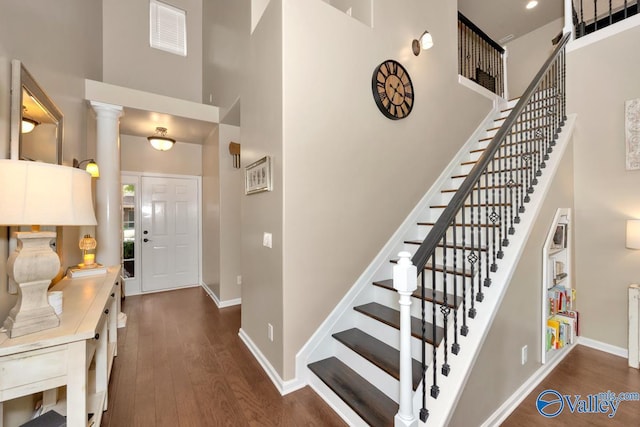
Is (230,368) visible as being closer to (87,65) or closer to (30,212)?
(30,212)

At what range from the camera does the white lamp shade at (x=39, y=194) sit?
114 cm

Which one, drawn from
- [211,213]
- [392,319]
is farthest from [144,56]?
[392,319]

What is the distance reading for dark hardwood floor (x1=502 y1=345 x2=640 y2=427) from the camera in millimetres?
1866

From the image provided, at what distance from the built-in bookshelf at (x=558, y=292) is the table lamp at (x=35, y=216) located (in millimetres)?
3121

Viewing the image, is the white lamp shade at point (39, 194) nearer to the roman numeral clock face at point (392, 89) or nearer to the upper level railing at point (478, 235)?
the upper level railing at point (478, 235)

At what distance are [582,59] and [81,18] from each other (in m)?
5.49

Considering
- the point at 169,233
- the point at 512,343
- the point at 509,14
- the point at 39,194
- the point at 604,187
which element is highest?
the point at 509,14

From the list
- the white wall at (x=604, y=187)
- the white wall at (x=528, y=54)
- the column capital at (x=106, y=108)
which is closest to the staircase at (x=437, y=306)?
the white wall at (x=604, y=187)

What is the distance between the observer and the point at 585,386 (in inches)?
87.6

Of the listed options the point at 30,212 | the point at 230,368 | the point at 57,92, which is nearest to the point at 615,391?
the point at 230,368

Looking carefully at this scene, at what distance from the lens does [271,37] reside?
233 centimetres

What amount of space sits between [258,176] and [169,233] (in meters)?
3.32

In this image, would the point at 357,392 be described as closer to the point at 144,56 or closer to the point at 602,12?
the point at 144,56

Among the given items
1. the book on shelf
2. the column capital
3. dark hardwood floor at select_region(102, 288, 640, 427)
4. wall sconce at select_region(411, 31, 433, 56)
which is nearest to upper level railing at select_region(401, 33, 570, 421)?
dark hardwood floor at select_region(102, 288, 640, 427)
